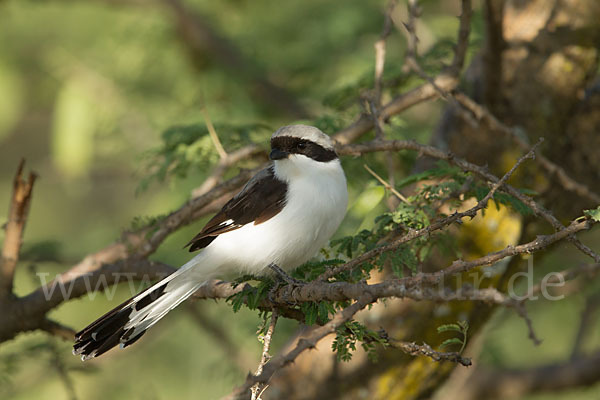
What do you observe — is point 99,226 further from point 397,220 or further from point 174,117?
point 397,220

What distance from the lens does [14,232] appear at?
13.9 ft

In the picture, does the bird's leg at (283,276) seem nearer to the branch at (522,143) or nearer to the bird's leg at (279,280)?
the bird's leg at (279,280)

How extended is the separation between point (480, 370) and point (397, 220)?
13.2 feet

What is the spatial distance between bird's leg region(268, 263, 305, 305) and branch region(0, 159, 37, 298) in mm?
1562

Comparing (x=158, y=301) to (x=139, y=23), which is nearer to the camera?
(x=158, y=301)

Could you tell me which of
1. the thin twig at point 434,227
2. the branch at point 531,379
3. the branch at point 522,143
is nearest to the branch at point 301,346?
the thin twig at point 434,227

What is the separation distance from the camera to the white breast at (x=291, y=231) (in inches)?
→ 145

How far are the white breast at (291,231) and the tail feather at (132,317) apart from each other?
17 cm

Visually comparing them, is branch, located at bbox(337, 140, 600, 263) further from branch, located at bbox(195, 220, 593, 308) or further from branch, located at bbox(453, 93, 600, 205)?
branch, located at bbox(453, 93, 600, 205)

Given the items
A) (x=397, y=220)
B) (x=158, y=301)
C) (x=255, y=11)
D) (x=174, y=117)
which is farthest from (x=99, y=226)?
(x=397, y=220)

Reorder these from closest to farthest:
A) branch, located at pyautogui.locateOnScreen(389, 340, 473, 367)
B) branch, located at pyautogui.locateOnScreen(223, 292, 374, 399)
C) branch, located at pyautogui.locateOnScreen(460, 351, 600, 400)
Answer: branch, located at pyautogui.locateOnScreen(389, 340, 473, 367) → branch, located at pyautogui.locateOnScreen(223, 292, 374, 399) → branch, located at pyautogui.locateOnScreen(460, 351, 600, 400)

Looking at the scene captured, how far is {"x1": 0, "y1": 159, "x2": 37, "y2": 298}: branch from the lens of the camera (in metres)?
4.12

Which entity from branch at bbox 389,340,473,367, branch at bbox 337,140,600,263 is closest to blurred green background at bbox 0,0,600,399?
branch at bbox 337,140,600,263

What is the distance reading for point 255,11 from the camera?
351 inches
